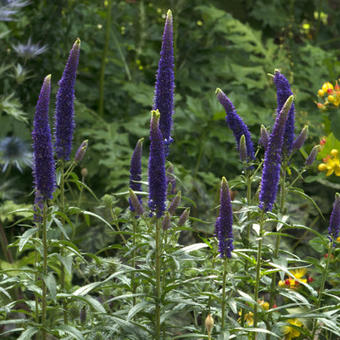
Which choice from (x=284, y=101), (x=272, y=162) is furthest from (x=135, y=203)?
(x=284, y=101)

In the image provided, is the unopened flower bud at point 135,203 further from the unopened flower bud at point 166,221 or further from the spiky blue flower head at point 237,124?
the spiky blue flower head at point 237,124

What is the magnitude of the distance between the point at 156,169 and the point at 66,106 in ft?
1.44

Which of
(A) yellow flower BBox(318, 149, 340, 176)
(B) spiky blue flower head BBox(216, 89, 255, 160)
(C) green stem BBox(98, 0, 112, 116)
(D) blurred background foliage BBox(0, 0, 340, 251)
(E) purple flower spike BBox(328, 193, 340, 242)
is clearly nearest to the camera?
(E) purple flower spike BBox(328, 193, 340, 242)

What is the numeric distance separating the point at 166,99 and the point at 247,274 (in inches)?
28.0

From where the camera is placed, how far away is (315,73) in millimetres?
5383

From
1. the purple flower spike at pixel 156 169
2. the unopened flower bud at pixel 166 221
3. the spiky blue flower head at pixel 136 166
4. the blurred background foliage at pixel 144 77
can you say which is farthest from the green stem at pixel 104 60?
the purple flower spike at pixel 156 169

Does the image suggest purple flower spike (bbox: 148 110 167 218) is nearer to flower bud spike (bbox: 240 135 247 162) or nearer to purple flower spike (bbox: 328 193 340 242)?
flower bud spike (bbox: 240 135 247 162)

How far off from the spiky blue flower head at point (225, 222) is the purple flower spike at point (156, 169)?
0.61 ft

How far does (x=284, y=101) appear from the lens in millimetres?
2197

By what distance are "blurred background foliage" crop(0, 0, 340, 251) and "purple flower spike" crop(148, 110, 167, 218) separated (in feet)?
6.79

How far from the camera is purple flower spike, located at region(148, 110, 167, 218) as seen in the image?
6.01ft

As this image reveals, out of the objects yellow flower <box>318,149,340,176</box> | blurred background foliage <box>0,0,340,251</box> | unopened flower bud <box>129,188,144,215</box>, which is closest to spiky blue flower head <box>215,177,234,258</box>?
unopened flower bud <box>129,188,144,215</box>

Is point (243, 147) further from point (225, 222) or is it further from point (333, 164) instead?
point (333, 164)

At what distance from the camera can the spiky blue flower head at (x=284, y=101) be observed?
7.23 feet
